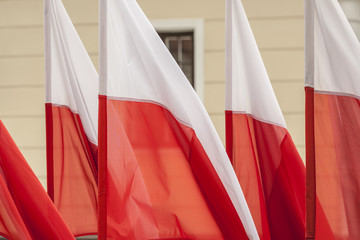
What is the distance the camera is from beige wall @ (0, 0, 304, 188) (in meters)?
3.97

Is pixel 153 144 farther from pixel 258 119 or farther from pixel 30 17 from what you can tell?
pixel 30 17

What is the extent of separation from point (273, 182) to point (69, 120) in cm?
108

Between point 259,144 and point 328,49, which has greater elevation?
point 328,49

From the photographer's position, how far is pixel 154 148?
214 centimetres

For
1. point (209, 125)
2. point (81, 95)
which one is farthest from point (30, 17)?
point (209, 125)

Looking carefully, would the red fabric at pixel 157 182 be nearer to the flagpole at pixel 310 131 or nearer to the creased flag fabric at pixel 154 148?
the creased flag fabric at pixel 154 148

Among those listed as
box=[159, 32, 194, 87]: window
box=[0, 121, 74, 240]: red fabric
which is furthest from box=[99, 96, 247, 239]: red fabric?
box=[159, 32, 194, 87]: window

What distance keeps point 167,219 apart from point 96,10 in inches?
98.5

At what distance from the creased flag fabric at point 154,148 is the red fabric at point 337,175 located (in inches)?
12.7

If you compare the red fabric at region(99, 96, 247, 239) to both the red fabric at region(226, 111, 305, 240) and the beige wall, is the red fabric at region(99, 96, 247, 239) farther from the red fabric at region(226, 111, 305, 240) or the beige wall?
the beige wall

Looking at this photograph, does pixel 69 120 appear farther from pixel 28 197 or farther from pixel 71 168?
pixel 28 197

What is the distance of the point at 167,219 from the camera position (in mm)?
2111

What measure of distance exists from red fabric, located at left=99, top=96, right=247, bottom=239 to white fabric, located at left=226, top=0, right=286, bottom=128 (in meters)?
0.56

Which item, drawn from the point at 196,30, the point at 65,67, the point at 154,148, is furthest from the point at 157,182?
the point at 196,30
